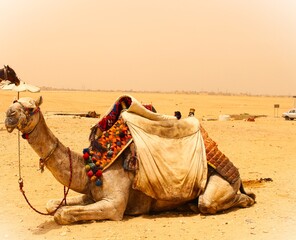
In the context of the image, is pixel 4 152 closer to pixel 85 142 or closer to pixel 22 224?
pixel 85 142

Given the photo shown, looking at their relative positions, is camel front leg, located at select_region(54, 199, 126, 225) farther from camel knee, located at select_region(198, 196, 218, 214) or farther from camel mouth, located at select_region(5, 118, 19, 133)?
camel mouth, located at select_region(5, 118, 19, 133)

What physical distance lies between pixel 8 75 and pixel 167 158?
9.13 feet

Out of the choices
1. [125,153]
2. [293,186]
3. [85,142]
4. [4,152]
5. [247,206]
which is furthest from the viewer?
[85,142]

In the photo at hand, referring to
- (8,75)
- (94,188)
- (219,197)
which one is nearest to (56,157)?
(94,188)

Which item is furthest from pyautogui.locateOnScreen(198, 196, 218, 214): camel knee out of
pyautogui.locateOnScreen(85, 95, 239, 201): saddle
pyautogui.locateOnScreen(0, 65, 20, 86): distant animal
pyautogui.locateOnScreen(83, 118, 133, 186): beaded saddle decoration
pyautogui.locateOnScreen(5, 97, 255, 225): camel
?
pyautogui.locateOnScreen(0, 65, 20, 86): distant animal

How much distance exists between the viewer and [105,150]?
766 centimetres

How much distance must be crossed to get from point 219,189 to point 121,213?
166 cm

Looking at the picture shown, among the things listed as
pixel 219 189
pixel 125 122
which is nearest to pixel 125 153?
pixel 125 122

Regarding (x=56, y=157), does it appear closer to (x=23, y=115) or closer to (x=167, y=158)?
(x=23, y=115)

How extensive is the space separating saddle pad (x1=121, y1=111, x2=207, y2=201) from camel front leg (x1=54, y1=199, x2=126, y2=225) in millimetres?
436

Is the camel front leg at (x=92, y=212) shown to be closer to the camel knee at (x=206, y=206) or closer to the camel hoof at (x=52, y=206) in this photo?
the camel hoof at (x=52, y=206)

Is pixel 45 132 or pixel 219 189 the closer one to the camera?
pixel 45 132

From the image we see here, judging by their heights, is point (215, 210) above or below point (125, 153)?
below

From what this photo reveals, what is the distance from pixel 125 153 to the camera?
7.73 meters
